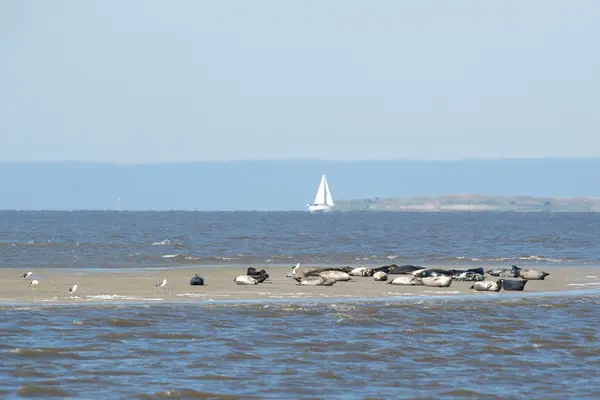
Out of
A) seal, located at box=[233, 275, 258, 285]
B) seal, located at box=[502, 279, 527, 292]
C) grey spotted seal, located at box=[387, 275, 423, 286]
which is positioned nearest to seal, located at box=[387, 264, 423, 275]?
grey spotted seal, located at box=[387, 275, 423, 286]

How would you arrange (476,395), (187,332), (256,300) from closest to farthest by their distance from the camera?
(476,395) → (187,332) → (256,300)

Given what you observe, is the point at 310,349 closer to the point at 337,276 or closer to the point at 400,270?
the point at 337,276

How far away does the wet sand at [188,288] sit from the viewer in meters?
28.4

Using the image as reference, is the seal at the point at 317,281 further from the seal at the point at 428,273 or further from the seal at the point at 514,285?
the seal at the point at 514,285

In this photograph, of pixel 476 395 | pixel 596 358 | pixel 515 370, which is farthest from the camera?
pixel 596 358

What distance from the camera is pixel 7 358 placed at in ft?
60.4

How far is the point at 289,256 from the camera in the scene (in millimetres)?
52562

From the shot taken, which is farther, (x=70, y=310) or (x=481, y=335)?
(x=70, y=310)

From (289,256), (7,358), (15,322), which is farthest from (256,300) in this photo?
(289,256)

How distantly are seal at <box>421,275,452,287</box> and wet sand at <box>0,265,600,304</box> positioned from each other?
0.73ft

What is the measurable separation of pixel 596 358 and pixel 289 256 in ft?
111

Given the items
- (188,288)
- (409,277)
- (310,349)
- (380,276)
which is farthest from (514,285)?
(310,349)

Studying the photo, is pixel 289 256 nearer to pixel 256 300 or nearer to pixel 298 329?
pixel 256 300

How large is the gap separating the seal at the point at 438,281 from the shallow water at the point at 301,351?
5411 mm
